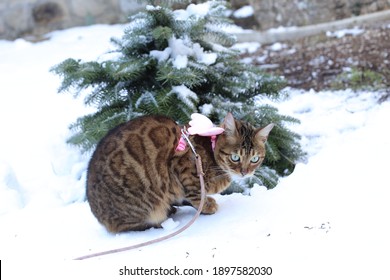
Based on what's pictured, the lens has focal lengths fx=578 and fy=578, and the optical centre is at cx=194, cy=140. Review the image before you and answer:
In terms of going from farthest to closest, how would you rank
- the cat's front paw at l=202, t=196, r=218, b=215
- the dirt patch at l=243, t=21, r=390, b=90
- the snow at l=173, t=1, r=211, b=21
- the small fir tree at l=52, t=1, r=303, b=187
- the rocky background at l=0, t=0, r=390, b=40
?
1. the rocky background at l=0, t=0, r=390, b=40
2. the dirt patch at l=243, t=21, r=390, b=90
3. the snow at l=173, t=1, r=211, b=21
4. the small fir tree at l=52, t=1, r=303, b=187
5. the cat's front paw at l=202, t=196, r=218, b=215

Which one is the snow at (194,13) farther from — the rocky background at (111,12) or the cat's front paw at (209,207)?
the rocky background at (111,12)

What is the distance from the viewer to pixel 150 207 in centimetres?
336

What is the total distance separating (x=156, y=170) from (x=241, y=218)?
0.57 m

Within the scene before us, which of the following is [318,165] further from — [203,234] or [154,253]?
[154,253]

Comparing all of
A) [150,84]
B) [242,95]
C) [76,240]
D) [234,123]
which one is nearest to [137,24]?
[150,84]

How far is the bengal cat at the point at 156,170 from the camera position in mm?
3326

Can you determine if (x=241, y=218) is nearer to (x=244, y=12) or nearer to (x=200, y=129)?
(x=200, y=129)

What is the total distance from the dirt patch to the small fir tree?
7.20 feet

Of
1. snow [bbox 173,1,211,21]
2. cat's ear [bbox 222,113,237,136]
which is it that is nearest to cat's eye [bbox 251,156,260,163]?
cat's ear [bbox 222,113,237,136]

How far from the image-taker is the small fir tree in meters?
4.16

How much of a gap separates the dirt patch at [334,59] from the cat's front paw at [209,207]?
10.7 ft

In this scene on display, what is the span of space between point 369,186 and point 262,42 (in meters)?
5.31

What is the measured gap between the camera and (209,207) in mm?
3477

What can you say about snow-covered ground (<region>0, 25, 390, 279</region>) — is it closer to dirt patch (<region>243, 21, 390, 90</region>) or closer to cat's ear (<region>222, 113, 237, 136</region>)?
cat's ear (<region>222, 113, 237, 136</region>)
